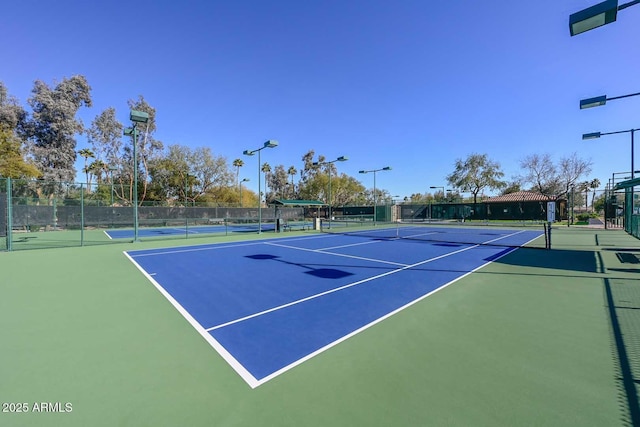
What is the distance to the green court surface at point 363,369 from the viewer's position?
269 cm

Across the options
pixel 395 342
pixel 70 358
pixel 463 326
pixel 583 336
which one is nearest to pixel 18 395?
pixel 70 358

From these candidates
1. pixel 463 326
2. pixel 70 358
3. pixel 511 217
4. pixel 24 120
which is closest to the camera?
pixel 70 358

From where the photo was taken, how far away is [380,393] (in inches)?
118

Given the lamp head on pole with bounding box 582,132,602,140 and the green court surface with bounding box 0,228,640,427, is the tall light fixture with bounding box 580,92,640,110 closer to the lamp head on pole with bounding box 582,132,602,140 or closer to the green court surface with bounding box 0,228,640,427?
the lamp head on pole with bounding box 582,132,602,140

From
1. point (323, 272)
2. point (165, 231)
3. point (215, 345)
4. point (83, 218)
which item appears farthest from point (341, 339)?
point (165, 231)

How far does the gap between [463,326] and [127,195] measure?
53.9 meters

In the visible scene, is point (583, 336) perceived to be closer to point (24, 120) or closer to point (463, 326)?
point (463, 326)

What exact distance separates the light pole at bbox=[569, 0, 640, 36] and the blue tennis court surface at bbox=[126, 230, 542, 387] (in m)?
6.21

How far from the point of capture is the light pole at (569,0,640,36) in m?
5.01

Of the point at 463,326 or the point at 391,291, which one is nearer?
the point at 463,326

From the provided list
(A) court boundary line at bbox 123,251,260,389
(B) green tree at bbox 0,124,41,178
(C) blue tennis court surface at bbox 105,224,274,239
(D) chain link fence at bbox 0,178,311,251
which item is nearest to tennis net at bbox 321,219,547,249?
(D) chain link fence at bbox 0,178,311,251

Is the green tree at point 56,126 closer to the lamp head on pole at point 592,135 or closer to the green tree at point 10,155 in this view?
the green tree at point 10,155

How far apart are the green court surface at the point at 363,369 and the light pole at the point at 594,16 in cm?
554

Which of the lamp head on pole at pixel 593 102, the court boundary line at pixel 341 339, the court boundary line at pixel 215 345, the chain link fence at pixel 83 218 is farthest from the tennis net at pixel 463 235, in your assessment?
the court boundary line at pixel 215 345
